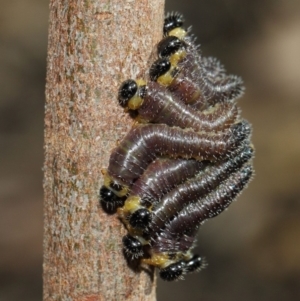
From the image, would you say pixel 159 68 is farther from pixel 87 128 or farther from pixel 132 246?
pixel 132 246

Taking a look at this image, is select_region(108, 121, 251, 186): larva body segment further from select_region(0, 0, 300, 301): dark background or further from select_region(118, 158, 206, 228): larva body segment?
select_region(0, 0, 300, 301): dark background

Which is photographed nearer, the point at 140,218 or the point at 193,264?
the point at 140,218

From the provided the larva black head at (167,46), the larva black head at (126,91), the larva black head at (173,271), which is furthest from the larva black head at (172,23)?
the larva black head at (173,271)

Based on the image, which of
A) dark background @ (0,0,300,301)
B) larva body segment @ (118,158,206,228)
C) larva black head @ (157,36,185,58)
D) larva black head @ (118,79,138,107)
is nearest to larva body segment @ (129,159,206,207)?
larva body segment @ (118,158,206,228)
